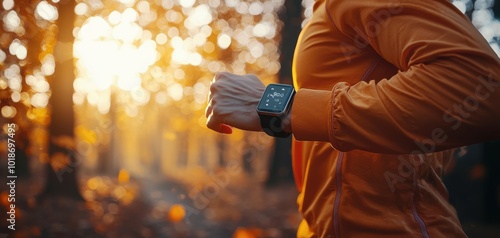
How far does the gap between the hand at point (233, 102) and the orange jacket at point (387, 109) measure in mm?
147

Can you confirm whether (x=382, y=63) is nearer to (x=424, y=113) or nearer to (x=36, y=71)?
(x=424, y=113)

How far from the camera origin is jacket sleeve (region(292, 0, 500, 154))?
3.75ft

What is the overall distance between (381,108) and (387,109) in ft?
0.05

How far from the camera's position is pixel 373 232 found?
1398 millimetres

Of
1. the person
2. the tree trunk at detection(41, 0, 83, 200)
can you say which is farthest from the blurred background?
the person

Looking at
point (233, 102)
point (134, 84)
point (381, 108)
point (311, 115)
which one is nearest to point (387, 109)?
point (381, 108)

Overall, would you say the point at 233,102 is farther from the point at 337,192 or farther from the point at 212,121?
the point at 337,192

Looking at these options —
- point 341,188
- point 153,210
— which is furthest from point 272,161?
point 341,188

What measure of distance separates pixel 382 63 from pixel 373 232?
0.50 m

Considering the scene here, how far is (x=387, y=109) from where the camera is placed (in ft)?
3.82

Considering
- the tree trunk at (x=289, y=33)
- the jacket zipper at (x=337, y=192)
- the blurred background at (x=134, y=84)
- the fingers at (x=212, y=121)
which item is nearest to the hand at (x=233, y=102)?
the fingers at (x=212, y=121)

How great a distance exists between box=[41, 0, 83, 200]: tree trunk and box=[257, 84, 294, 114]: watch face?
10.4 m

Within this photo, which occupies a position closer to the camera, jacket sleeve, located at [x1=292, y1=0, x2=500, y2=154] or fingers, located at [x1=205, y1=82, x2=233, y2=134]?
jacket sleeve, located at [x1=292, y1=0, x2=500, y2=154]

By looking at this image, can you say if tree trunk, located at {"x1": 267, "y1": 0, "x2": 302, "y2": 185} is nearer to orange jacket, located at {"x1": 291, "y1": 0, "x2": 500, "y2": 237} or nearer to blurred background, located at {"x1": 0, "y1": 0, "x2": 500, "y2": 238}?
blurred background, located at {"x1": 0, "y1": 0, "x2": 500, "y2": 238}
